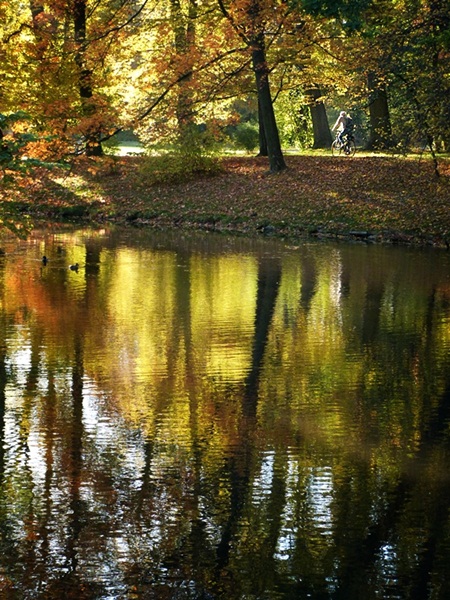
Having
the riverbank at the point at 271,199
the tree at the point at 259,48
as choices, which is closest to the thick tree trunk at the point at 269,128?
the tree at the point at 259,48

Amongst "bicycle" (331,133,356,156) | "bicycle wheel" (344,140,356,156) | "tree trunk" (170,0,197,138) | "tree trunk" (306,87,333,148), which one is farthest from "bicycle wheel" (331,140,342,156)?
"tree trunk" (170,0,197,138)

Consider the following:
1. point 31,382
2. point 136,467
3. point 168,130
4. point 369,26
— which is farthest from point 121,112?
point 136,467

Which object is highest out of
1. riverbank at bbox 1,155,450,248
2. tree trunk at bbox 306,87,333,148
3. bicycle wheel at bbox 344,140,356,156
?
tree trunk at bbox 306,87,333,148

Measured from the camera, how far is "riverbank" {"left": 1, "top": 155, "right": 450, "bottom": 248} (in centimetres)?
2353

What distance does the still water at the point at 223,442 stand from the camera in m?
5.85

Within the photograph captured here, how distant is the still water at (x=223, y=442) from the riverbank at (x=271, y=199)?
292 inches

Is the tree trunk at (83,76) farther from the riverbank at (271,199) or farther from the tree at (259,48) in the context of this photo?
A: the tree at (259,48)

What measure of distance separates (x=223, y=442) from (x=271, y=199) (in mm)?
18431

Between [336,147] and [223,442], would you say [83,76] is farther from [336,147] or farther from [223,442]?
[223,442]

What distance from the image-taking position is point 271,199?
86.0 feet

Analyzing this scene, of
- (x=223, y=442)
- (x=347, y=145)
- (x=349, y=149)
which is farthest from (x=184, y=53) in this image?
(x=223, y=442)

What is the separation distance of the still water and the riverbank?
24.4 feet

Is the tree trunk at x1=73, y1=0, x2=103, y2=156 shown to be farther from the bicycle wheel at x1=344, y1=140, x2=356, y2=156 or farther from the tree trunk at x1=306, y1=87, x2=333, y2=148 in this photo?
the tree trunk at x1=306, y1=87, x2=333, y2=148

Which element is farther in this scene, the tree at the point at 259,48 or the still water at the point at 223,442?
the tree at the point at 259,48
